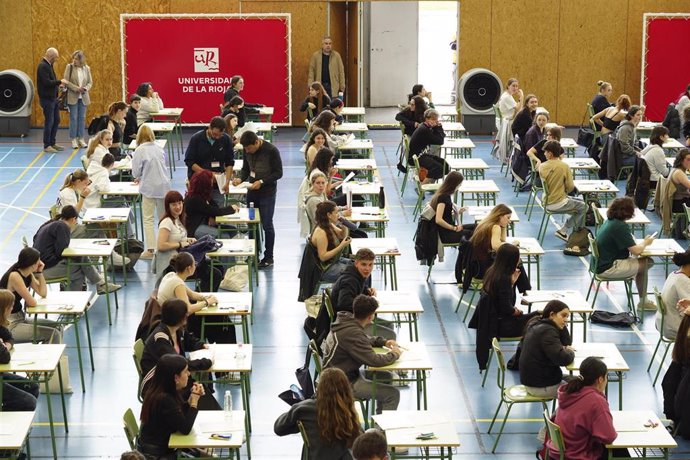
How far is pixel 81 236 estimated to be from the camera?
13.4 meters

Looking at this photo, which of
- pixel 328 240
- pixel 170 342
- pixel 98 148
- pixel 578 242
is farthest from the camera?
pixel 578 242

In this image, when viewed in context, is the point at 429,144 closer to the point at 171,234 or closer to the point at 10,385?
the point at 171,234

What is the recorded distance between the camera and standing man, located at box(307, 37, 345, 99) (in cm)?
2327

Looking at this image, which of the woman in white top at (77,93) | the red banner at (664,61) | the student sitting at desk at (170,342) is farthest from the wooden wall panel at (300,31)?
the student sitting at desk at (170,342)

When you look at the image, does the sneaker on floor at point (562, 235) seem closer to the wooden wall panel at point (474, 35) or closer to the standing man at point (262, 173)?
the standing man at point (262, 173)

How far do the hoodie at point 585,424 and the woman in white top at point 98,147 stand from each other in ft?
27.4

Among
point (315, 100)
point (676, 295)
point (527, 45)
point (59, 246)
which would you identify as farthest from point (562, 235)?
point (527, 45)

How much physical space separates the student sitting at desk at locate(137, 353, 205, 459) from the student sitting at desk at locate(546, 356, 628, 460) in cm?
275

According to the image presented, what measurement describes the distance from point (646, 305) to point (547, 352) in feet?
13.1

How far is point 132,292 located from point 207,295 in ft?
10.8

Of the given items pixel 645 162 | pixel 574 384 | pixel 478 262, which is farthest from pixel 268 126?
pixel 574 384

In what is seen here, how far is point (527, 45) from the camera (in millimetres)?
23984

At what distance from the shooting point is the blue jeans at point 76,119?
2183 centimetres

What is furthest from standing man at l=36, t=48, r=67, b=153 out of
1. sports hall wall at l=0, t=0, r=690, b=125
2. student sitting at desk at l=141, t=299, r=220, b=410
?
student sitting at desk at l=141, t=299, r=220, b=410
